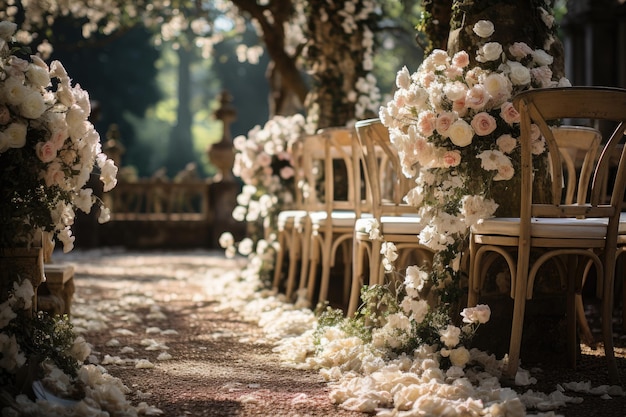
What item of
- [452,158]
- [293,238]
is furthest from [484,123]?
[293,238]

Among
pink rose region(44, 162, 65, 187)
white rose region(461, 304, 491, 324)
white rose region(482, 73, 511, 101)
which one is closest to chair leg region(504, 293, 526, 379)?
white rose region(461, 304, 491, 324)

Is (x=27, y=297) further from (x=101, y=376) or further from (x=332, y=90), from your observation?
(x=332, y=90)

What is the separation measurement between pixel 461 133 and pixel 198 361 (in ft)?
6.17

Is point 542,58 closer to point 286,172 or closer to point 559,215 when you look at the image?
point 559,215

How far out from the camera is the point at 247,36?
1432 inches

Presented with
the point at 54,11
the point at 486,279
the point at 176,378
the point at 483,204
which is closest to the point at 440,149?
the point at 483,204

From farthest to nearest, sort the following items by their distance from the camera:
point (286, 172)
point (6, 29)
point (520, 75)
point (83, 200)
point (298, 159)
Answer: point (286, 172) < point (298, 159) < point (520, 75) < point (83, 200) < point (6, 29)

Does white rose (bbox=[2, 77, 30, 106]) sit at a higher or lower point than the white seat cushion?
higher

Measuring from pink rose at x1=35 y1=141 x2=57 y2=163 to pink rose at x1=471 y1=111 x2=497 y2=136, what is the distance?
190 cm

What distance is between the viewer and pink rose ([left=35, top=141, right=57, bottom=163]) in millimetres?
3357

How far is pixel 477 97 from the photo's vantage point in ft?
13.2

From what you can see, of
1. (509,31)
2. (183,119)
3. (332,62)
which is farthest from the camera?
(183,119)

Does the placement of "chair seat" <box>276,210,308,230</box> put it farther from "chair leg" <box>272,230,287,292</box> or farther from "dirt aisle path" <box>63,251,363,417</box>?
"dirt aisle path" <box>63,251,363,417</box>

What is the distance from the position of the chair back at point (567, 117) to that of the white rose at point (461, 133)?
0.26 meters
